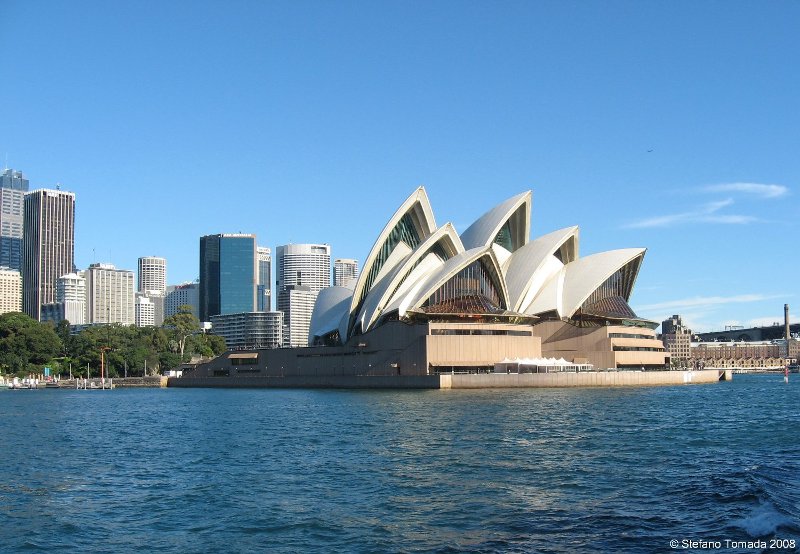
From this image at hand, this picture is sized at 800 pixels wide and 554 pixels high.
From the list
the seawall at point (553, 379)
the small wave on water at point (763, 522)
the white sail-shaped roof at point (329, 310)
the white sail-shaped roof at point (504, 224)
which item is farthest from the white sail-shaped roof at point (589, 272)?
the small wave on water at point (763, 522)

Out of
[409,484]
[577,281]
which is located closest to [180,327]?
[577,281]

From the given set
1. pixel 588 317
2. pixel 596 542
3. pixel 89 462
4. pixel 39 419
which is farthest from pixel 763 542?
pixel 588 317

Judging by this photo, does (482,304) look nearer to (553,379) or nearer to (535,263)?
(535,263)

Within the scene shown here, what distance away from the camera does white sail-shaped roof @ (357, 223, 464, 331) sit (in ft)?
257

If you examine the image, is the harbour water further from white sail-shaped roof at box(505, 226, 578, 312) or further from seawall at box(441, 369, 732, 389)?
white sail-shaped roof at box(505, 226, 578, 312)

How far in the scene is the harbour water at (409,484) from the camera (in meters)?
16.6

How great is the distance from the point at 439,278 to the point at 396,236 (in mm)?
7345

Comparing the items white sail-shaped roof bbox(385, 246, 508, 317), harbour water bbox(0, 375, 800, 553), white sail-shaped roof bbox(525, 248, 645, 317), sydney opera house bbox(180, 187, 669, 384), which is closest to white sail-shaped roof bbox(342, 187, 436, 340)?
sydney opera house bbox(180, 187, 669, 384)

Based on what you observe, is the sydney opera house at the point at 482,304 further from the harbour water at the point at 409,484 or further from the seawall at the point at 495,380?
the harbour water at the point at 409,484

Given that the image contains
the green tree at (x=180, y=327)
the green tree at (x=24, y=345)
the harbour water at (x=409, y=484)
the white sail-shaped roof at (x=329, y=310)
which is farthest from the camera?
the green tree at (x=180, y=327)

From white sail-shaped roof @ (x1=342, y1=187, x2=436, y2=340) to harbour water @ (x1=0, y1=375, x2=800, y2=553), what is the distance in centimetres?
3966

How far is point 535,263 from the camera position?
8344cm

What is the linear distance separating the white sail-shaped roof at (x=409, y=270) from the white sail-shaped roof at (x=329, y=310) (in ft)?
32.3

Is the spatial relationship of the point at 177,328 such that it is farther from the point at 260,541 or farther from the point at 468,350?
the point at 260,541
